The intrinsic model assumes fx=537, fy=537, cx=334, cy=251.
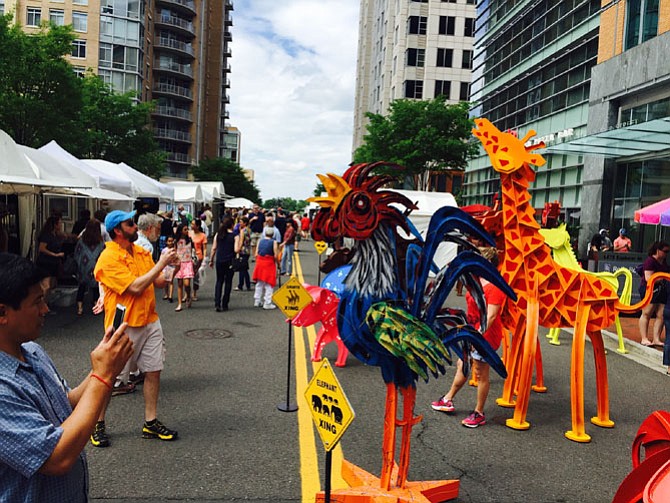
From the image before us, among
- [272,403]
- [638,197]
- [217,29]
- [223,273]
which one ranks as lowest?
[272,403]

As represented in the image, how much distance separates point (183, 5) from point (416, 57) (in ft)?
95.5

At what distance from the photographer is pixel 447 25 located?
51.2 meters

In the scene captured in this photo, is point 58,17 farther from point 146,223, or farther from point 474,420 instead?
point 474,420

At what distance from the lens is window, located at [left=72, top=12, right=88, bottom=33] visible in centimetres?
4934

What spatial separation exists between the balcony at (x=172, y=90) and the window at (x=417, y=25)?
1125 inches

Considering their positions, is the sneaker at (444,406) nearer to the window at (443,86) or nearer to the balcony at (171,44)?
the window at (443,86)

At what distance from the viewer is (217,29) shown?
271 ft

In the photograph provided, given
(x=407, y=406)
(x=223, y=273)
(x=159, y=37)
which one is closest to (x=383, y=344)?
(x=407, y=406)

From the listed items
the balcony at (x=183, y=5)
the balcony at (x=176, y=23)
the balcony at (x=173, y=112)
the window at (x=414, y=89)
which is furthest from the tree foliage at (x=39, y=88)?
the balcony at (x=183, y=5)

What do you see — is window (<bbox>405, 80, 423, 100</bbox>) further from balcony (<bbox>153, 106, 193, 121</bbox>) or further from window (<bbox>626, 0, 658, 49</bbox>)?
window (<bbox>626, 0, 658, 49</bbox>)

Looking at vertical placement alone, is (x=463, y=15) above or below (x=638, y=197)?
above

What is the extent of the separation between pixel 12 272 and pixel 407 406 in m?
2.76

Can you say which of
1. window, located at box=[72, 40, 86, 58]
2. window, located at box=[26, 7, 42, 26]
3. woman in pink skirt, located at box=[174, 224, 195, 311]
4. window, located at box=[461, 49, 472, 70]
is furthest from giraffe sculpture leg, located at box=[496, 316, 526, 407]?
window, located at box=[72, 40, 86, 58]

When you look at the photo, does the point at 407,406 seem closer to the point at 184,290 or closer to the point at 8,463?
the point at 8,463
